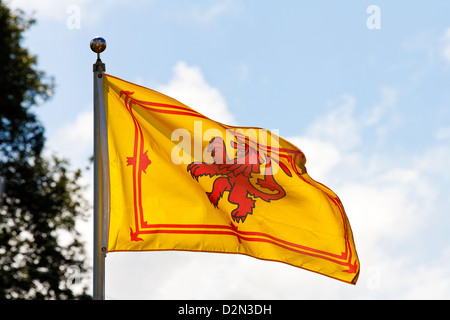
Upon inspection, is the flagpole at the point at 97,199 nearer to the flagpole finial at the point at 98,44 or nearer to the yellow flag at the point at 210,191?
the flagpole finial at the point at 98,44

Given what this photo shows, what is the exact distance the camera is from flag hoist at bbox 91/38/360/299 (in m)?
9.62

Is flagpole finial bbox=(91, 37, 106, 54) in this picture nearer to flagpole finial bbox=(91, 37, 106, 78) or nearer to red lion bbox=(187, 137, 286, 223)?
flagpole finial bbox=(91, 37, 106, 78)

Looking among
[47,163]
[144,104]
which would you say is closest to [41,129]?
[47,163]

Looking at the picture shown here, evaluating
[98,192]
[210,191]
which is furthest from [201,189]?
[98,192]

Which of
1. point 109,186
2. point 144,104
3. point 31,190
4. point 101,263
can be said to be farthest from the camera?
point 31,190

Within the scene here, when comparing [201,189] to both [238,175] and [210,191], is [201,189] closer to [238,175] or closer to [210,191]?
[210,191]

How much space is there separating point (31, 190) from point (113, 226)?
1773cm

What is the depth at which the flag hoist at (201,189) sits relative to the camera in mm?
9625

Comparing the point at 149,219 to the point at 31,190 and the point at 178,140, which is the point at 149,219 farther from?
the point at 31,190

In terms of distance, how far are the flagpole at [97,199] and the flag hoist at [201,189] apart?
1 cm

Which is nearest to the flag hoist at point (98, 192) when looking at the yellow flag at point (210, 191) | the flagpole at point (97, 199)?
the flagpole at point (97, 199)

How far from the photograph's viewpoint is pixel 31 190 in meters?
26.4

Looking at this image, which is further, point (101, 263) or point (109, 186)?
point (109, 186)

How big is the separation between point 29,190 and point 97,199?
1780cm
